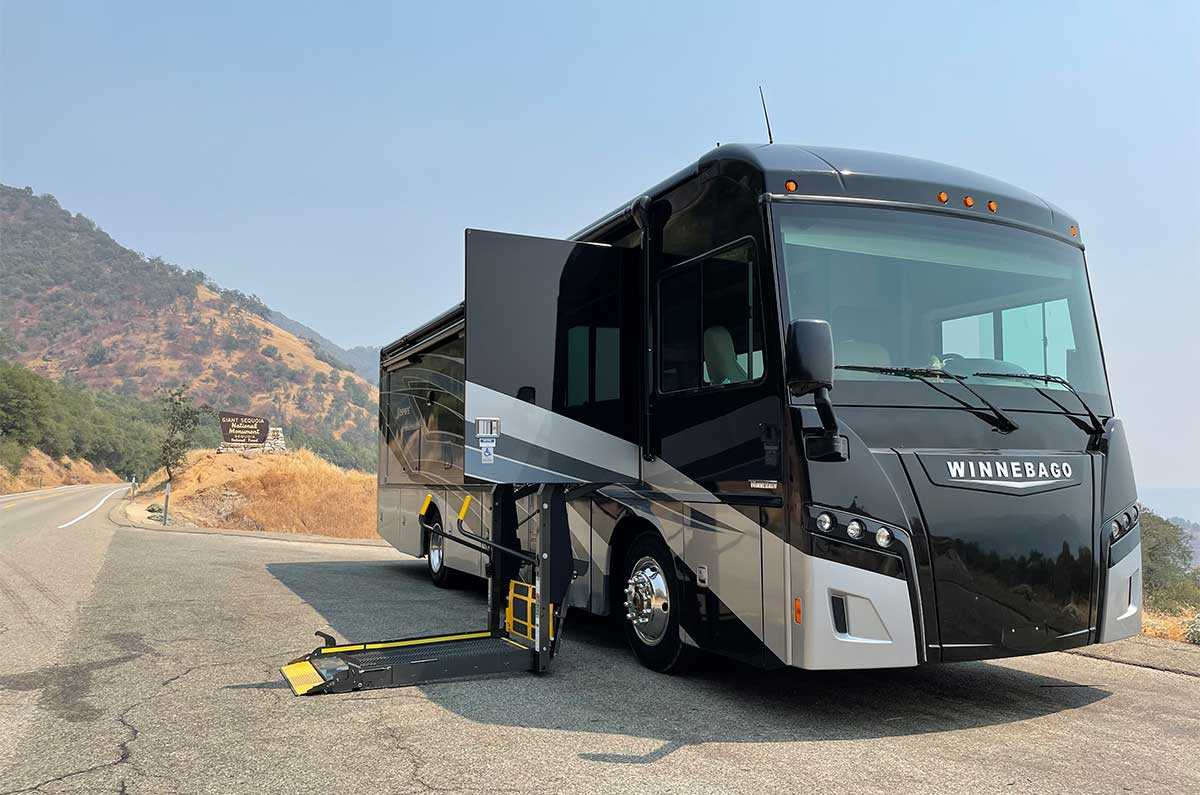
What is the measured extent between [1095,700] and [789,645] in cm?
237

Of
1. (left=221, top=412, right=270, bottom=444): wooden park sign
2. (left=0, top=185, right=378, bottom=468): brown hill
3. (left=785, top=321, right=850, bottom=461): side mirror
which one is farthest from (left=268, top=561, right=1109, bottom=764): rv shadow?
(left=0, top=185, right=378, bottom=468): brown hill

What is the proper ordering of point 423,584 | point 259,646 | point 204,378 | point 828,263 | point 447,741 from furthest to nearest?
point 204,378 < point 423,584 < point 259,646 < point 828,263 < point 447,741

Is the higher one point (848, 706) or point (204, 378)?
point (204, 378)

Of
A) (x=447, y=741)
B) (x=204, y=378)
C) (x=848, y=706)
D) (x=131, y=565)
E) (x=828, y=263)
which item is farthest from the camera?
(x=204, y=378)

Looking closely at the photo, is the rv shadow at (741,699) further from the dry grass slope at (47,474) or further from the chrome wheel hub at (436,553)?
the dry grass slope at (47,474)

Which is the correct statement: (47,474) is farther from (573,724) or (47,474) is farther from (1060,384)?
(1060,384)

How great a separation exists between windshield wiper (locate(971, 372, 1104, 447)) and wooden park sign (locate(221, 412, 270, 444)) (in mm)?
42103

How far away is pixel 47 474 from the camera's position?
66375 millimetres

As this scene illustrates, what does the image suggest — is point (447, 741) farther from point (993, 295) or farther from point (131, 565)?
point (131, 565)

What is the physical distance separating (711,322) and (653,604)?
1952mm

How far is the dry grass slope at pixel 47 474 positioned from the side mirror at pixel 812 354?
60592mm

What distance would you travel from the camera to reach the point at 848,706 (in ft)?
18.7

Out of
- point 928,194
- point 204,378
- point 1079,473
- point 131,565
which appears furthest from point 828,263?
point 204,378

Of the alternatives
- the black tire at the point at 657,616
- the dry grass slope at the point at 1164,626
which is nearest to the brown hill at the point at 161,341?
the dry grass slope at the point at 1164,626
